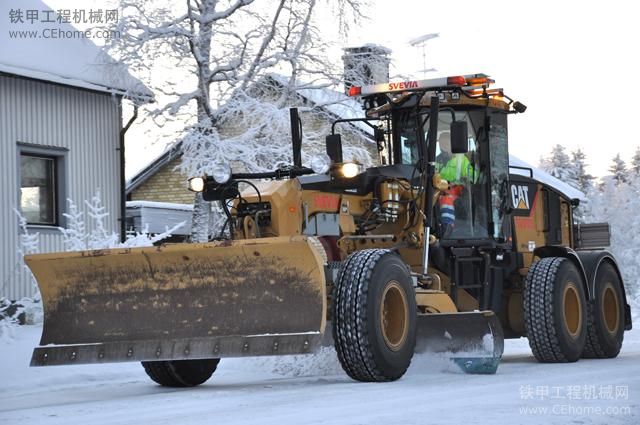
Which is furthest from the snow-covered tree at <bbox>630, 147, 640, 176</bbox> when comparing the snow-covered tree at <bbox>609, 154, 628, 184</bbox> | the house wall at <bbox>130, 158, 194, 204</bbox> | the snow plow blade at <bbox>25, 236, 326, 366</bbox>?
the snow plow blade at <bbox>25, 236, 326, 366</bbox>

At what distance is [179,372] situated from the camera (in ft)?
35.0

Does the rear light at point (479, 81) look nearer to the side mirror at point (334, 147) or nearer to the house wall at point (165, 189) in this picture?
the side mirror at point (334, 147)

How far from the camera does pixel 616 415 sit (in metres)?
7.09

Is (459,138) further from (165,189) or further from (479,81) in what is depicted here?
(165,189)

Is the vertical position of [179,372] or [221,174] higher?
[221,174]

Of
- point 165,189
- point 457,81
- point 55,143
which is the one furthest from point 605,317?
point 165,189

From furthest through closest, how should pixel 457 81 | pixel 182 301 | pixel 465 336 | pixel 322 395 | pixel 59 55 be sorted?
pixel 59 55 → pixel 457 81 → pixel 465 336 → pixel 182 301 → pixel 322 395

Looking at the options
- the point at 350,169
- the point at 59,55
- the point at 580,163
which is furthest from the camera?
the point at 580,163

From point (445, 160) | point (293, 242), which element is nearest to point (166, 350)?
point (293, 242)

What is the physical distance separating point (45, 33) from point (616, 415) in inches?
558

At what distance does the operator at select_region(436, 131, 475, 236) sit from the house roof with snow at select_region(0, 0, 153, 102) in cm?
834

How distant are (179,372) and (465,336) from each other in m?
2.63

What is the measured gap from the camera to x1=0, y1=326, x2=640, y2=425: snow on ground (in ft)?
23.5

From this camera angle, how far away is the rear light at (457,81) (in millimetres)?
11227
